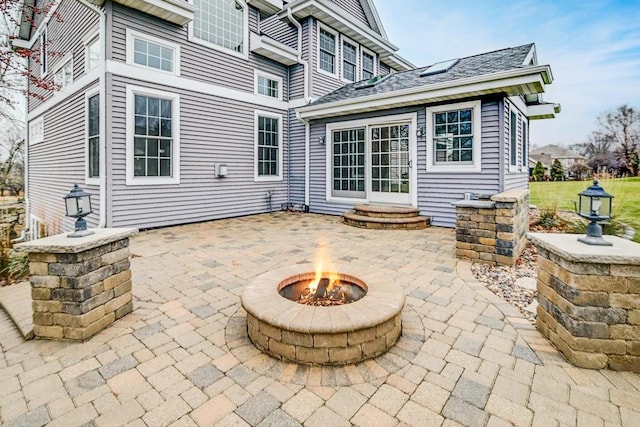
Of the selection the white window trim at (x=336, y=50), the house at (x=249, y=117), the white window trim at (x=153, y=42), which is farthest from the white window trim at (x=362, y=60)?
the white window trim at (x=153, y=42)

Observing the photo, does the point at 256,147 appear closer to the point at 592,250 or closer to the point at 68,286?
the point at 68,286

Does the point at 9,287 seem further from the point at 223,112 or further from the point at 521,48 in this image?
the point at 521,48

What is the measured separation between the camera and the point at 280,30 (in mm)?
10062

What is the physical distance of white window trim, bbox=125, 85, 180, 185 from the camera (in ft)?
20.8

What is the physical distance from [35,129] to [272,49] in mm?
8525

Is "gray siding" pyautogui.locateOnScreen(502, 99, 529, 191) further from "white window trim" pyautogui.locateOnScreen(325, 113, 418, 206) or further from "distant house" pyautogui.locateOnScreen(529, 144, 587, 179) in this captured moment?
"distant house" pyautogui.locateOnScreen(529, 144, 587, 179)

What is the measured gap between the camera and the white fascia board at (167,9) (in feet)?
20.2

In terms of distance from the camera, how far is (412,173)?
7332 mm

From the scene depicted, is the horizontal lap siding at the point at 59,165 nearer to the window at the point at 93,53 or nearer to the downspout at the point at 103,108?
the downspout at the point at 103,108

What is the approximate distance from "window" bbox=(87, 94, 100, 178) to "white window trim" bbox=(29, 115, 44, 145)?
4760 mm

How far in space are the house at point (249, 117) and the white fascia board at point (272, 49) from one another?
38 millimetres

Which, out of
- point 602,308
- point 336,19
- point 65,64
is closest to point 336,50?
point 336,19

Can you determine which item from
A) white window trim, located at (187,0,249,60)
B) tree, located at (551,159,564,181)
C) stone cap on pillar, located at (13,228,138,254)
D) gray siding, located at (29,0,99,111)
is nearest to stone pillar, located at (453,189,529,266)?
Result: stone cap on pillar, located at (13,228,138,254)

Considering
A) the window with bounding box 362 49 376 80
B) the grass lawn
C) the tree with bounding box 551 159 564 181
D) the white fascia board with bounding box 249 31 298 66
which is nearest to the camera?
the grass lawn
